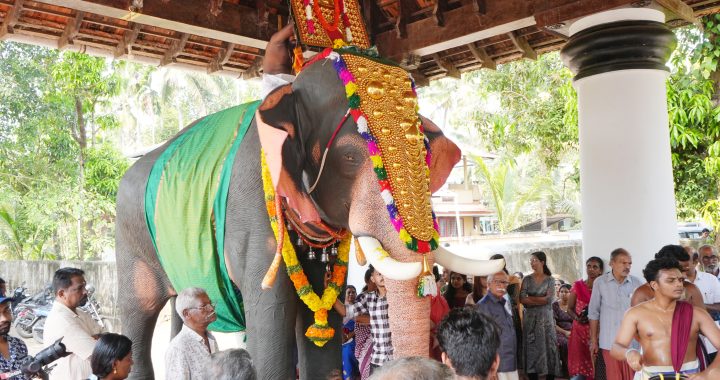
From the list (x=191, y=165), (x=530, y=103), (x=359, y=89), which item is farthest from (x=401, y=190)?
(x=530, y=103)

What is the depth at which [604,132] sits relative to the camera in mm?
5793

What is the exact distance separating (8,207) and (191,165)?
1379cm

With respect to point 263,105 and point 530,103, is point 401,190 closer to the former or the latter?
point 263,105

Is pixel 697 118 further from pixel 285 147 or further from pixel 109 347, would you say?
pixel 109 347

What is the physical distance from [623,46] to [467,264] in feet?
11.1

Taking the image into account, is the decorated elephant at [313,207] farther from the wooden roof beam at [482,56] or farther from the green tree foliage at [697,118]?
the green tree foliage at [697,118]

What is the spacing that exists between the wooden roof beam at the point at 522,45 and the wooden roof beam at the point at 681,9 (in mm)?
1339

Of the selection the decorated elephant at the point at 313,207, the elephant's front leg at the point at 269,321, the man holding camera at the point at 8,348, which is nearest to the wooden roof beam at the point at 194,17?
the decorated elephant at the point at 313,207

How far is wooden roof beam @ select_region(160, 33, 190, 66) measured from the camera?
5887mm

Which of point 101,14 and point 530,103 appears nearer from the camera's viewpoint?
point 101,14

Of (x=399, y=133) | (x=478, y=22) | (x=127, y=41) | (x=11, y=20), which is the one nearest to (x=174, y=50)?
(x=127, y=41)

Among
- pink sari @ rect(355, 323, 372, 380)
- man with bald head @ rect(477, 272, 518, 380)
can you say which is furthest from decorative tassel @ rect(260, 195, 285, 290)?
man with bald head @ rect(477, 272, 518, 380)

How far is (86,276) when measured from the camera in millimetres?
13812

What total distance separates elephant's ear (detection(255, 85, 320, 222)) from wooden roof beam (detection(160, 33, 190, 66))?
9.32ft
